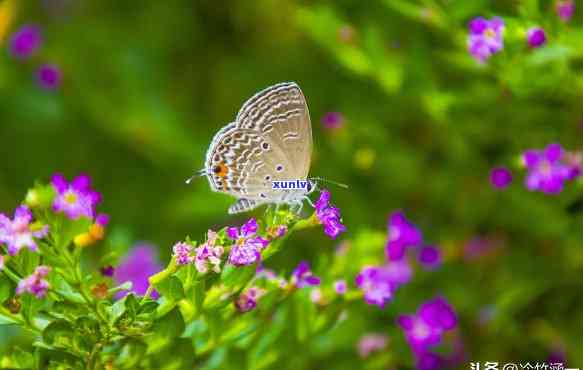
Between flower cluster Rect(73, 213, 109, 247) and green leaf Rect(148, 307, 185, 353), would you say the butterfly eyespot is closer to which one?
flower cluster Rect(73, 213, 109, 247)

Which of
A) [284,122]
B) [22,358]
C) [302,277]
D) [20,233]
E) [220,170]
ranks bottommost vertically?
[22,358]

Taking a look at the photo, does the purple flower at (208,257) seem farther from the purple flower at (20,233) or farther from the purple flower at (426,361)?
the purple flower at (426,361)

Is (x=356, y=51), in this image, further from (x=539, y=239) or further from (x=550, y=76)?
(x=539, y=239)

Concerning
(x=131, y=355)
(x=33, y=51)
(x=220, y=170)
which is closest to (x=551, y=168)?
(x=220, y=170)

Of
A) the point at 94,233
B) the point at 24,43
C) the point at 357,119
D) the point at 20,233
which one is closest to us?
the point at 20,233

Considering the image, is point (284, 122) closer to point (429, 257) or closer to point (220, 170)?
point (220, 170)

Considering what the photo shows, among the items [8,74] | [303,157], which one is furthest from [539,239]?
[8,74]

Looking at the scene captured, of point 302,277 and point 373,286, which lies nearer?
point 302,277

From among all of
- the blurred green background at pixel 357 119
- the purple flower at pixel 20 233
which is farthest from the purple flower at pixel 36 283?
the blurred green background at pixel 357 119
